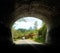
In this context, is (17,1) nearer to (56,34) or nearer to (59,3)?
(59,3)

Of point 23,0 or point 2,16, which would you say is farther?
point 23,0

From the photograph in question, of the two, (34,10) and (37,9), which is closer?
(37,9)

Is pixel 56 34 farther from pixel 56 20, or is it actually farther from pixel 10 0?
pixel 10 0

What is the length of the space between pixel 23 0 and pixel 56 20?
228 inches

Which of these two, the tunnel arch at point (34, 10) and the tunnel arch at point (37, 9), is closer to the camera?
the tunnel arch at point (37, 9)

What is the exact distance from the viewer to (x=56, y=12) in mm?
22750

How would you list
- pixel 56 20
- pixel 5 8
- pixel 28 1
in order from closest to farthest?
pixel 5 8 < pixel 28 1 < pixel 56 20

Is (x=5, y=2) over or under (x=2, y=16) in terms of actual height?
over

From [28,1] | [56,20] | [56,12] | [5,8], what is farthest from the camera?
[56,20]

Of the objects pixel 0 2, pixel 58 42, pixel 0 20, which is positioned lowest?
pixel 58 42

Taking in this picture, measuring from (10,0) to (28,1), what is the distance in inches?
109

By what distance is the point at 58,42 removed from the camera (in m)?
23.3

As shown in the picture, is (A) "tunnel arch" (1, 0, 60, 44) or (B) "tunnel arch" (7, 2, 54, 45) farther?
(B) "tunnel arch" (7, 2, 54, 45)

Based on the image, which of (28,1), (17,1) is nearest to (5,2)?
(17,1)
